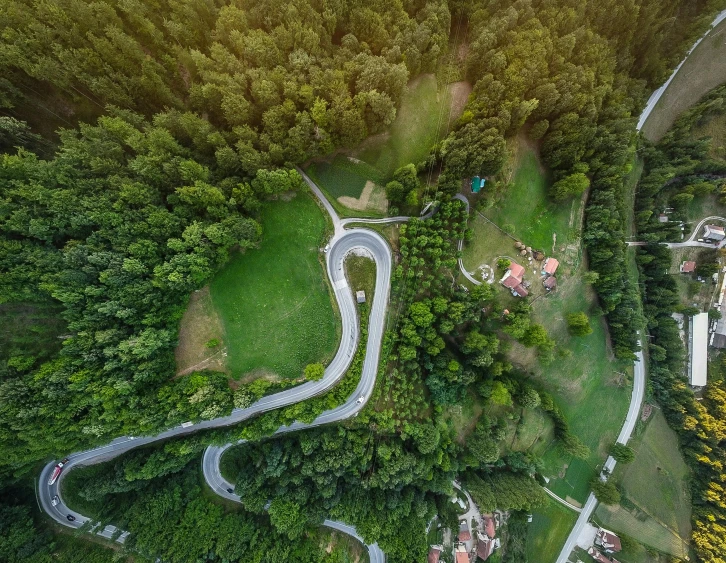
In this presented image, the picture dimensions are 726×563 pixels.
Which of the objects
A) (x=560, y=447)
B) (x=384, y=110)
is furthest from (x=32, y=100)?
(x=560, y=447)

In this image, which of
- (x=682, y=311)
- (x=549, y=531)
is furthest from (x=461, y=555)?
(x=682, y=311)

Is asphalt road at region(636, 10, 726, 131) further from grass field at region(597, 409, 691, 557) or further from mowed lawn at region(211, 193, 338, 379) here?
mowed lawn at region(211, 193, 338, 379)

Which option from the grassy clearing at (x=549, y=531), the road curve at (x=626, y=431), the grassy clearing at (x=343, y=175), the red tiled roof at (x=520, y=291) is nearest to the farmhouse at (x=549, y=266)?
the red tiled roof at (x=520, y=291)

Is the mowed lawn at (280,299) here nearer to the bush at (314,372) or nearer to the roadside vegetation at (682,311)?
the bush at (314,372)

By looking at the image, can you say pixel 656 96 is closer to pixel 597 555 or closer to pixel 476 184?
pixel 476 184

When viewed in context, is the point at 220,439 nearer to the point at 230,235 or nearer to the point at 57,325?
the point at 57,325
